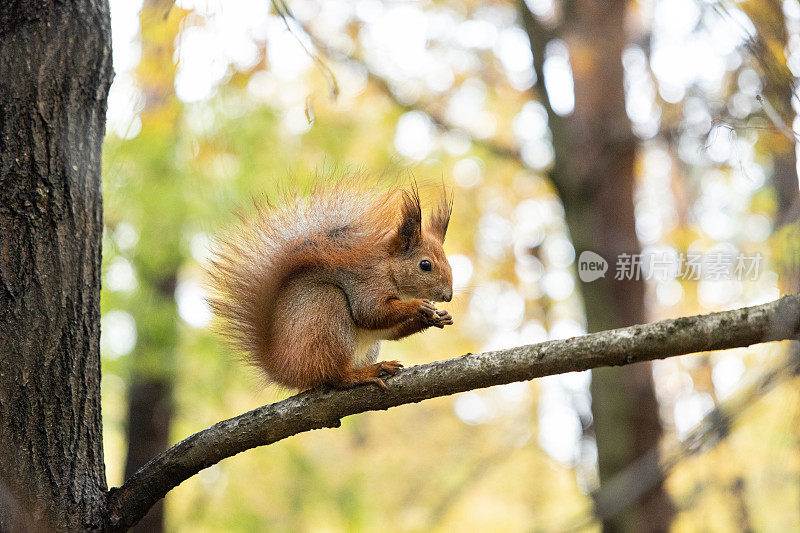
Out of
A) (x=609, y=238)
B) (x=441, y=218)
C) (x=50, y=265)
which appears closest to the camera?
(x=50, y=265)

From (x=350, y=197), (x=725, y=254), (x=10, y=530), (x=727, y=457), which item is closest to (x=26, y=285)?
(x=10, y=530)

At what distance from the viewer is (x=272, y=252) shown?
8.21ft

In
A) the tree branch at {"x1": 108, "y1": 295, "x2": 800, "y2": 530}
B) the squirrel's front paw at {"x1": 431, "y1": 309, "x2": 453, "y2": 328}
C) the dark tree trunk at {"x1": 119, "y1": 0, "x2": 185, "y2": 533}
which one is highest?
the dark tree trunk at {"x1": 119, "y1": 0, "x2": 185, "y2": 533}

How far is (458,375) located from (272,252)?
0.94 meters

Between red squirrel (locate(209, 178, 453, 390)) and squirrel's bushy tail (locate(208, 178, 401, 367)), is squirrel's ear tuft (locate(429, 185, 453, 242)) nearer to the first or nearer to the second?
red squirrel (locate(209, 178, 453, 390))

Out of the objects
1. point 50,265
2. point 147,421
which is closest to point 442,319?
point 50,265

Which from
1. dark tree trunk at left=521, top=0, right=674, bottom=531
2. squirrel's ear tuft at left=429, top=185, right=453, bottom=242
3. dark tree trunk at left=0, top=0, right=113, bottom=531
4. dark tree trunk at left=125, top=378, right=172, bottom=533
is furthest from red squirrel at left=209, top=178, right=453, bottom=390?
dark tree trunk at left=125, top=378, right=172, bottom=533

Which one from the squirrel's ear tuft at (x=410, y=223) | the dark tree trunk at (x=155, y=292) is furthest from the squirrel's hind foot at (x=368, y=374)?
the dark tree trunk at (x=155, y=292)

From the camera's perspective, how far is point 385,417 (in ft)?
34.8

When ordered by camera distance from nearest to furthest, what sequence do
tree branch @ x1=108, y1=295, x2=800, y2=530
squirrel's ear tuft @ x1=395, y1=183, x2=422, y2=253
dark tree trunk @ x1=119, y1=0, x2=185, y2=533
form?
1. tree branch @ x1=108, y1=295, x2=800, y2=530
2. squirrel's ear tuft @ x1=395, y1=183, x2=422, y2=253
3. dark tree trunk @ x1=119, y1=0, x2=185, y2=533

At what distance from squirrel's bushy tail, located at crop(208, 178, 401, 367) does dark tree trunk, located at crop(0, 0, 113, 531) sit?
46 centimetres

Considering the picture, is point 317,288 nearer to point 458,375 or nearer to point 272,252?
point 272,252

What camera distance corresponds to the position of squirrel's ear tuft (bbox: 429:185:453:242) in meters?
3.09

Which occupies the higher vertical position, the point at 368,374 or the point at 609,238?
the point at 609,238
